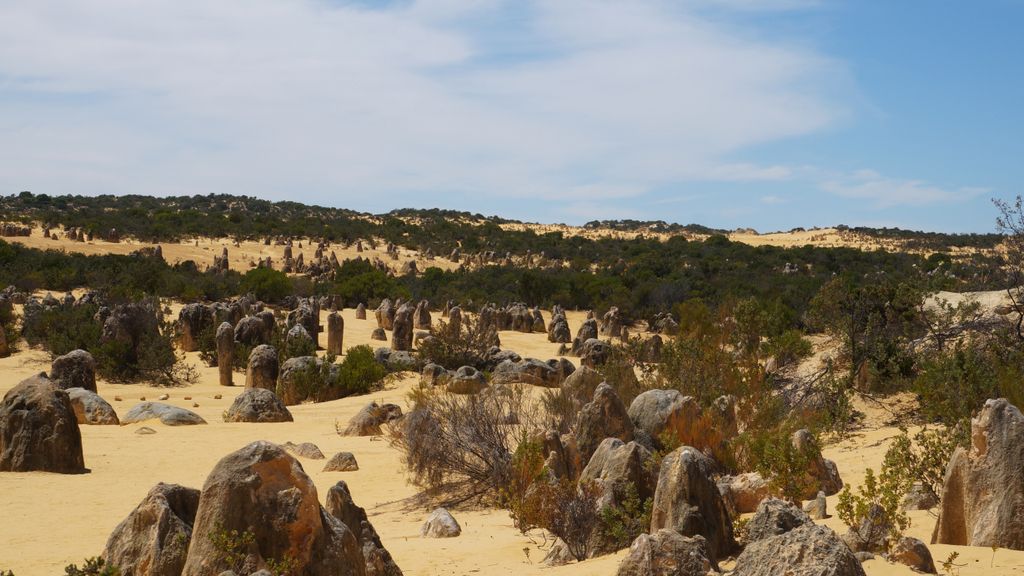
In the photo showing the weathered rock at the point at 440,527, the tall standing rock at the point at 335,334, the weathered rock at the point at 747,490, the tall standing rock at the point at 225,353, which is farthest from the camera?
the tall standing rock at the point at 335,334

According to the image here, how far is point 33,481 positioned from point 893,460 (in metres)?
9.63

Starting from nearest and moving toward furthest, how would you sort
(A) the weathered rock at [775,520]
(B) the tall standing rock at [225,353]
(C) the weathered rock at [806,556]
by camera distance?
(C) the weathered rock at [806,556] → (A) the weathered rock at [775,520] → (B) the tall standing rock at [225,353]

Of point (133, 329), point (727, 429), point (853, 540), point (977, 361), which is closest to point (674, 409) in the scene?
point (727, 429)

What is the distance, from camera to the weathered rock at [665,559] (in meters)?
5.80

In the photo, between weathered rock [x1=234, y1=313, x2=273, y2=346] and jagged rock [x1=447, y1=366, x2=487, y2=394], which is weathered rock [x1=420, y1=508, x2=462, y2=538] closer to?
jagged rock [x1=447, y1=366, x2=487, y2=394]

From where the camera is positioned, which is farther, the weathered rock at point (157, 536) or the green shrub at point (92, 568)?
the weathered rock at point (157, 536)

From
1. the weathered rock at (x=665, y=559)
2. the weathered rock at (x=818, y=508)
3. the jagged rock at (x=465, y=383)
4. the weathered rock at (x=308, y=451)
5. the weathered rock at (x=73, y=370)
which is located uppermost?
the weathered rock at (x=665, y=559)

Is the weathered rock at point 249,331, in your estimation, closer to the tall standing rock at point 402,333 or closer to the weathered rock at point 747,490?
the tall standing rock at point 402,333

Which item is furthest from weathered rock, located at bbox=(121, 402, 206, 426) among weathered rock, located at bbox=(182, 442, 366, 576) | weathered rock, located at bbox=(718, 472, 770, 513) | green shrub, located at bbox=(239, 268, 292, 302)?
green shrub, located at bbox=(239, 268, 292, 302)

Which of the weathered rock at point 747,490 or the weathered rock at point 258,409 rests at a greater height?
the weathered rock at point 747,490

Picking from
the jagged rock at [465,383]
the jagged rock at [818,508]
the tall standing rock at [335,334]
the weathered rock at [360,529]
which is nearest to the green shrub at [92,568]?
the weathered rock at [360,529]

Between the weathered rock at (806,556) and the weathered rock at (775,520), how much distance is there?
1.02 m

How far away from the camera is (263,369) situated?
66.2ft

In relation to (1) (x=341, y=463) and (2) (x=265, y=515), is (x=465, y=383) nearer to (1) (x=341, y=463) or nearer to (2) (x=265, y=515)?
(1) (x=341, y=463)
